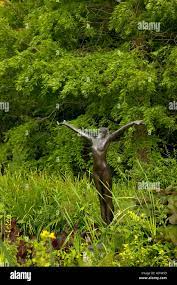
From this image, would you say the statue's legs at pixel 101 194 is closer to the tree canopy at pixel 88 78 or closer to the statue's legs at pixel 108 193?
the statue's legs at pixel 108 193

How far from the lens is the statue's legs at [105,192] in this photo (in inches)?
183

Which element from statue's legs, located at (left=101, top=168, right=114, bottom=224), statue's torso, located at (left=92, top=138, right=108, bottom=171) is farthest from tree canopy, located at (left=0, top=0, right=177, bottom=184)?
statue's torso, located at (left=92, top=138, right=108, bottom=171)

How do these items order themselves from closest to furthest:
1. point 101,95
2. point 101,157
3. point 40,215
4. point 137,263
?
point 137,263 < point 101,157 < point 40,215 < point 101,95

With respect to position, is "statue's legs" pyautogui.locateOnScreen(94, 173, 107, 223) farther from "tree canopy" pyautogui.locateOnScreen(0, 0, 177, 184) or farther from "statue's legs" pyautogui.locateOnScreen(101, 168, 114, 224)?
"tree canopy" pyautogui.locateOnScreen(0, 0, 177, 184)

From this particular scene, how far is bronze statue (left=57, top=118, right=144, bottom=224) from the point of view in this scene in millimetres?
4570

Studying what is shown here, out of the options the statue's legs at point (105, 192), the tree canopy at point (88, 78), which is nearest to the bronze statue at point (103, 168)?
the statue's legs at point (105, 192)

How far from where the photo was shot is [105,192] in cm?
470

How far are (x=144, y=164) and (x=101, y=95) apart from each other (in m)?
1.27

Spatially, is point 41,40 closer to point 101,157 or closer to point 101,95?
point 101,95

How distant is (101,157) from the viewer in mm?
4562

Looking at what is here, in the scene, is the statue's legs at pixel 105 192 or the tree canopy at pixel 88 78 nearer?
the statue's legs at pixel 105 192

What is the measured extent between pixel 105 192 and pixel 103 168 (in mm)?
211

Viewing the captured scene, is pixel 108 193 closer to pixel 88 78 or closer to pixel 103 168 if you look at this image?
pixel 103 168
